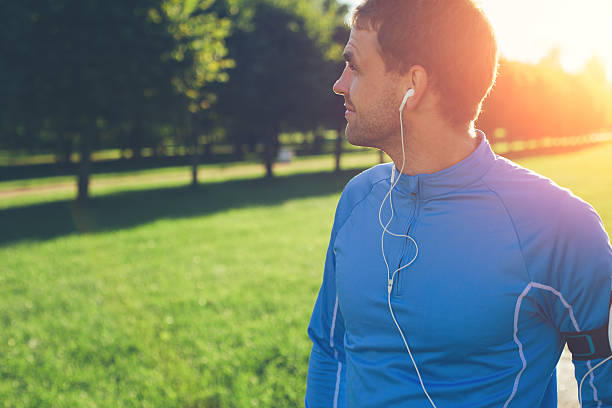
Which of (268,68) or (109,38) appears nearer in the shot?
(109,38)

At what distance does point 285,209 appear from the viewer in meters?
16.1

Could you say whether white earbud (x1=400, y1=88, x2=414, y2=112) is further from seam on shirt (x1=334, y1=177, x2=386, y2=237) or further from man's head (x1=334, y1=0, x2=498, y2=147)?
seam on shirt (x1=334, y1=177, x2=386, y2=237)

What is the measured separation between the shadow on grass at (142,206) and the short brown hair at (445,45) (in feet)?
40.8

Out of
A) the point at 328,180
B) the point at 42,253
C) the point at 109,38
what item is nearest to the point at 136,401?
the point at 42,253

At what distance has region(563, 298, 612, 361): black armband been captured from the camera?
4.75 ft

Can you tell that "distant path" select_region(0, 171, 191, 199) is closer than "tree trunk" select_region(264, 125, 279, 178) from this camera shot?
Yes

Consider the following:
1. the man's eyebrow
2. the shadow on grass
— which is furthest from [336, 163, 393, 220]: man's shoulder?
the shadow on grass

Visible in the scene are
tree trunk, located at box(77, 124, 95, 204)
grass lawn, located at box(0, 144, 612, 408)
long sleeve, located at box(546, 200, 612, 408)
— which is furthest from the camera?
tree trunk, located at box(77, 124, 95, 204)

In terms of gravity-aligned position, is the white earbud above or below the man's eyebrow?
below

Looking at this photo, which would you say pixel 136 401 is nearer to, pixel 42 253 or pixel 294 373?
pixel 294 373

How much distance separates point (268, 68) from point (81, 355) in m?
18.8

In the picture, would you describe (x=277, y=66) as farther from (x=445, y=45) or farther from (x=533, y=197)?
(x=533, y=197)

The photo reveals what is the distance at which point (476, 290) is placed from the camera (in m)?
1.55

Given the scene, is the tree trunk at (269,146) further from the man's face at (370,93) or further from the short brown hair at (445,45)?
the short brown hair at (445,45)
